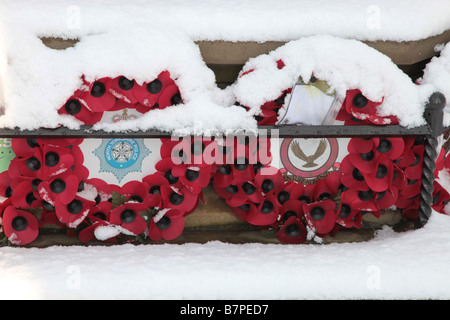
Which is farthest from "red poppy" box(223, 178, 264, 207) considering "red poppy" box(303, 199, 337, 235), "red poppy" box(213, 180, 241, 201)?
"red poppy" box(303, 199, 337, 235)

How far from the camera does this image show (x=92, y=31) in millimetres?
1054

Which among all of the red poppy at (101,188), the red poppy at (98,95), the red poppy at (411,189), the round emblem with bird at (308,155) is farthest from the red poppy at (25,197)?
the red poppy at (411,189)

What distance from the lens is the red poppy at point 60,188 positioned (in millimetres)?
1078

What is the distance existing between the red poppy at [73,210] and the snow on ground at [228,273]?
7cm

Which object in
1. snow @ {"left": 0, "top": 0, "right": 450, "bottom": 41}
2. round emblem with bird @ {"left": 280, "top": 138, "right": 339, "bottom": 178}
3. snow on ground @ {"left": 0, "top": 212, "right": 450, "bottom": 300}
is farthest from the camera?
round emblem with bird @ {"left": 280, "top": 138, "right": 339, "bottom": 178}

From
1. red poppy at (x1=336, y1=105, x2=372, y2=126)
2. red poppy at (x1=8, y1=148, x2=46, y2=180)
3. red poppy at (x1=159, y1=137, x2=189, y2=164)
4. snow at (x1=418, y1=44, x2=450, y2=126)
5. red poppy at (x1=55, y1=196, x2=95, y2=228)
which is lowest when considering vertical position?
red poppy at (x1=55, y1=196, x2=95, y2=228)

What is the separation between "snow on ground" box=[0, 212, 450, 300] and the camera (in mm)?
931

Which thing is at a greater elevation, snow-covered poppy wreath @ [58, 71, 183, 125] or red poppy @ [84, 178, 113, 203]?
snow-covered poppy wreath @ [58, 71, 183, 125]

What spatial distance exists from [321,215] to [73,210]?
51 cm

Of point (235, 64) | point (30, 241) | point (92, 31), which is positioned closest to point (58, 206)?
point (30, 241)

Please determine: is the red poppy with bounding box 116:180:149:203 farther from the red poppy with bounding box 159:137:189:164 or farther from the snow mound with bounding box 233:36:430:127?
the snow mound with bounding box 233:36:430:127

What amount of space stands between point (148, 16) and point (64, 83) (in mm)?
212

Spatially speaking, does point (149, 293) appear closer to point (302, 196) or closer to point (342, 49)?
point (302, 196)

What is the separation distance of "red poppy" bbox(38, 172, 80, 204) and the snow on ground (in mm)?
104
